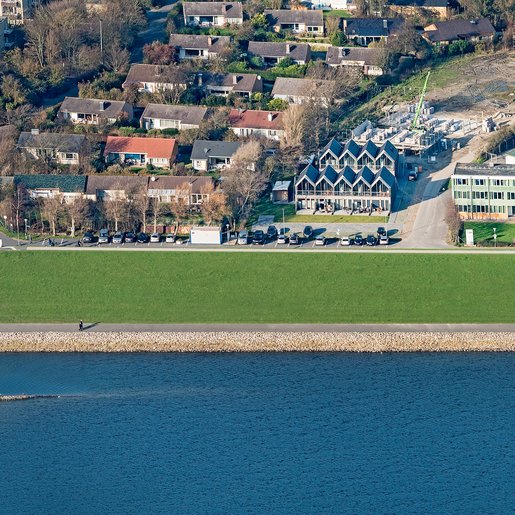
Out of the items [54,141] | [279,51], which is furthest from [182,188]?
[279,51]

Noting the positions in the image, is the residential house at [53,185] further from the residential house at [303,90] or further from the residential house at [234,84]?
the residential house at [234,84]

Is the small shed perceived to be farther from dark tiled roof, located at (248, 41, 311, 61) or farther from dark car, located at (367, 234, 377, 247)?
dark tiled roof, located at (248, 41, 311, 61)

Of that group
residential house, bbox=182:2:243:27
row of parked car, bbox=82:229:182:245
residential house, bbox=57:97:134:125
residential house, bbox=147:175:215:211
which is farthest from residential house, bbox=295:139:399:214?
residential house, bbox=182:2:243:27

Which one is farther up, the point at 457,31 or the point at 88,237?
the point at 457,31

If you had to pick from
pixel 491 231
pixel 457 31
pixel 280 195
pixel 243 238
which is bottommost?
pixel 243 238

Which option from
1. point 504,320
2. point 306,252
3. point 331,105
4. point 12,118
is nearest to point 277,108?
point 331,105

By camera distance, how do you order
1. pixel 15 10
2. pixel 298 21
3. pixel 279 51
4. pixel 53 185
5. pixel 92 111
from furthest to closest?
pixel 15 10, pixel 298 21, pixel 279 51, pixel 92 111, pixel 53 185

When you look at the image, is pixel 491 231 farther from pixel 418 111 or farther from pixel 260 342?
pixel 418 111

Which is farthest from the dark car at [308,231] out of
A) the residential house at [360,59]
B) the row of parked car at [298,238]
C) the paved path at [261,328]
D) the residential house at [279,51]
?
the residential house at [279,51]

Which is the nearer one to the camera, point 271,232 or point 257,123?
point 271,232

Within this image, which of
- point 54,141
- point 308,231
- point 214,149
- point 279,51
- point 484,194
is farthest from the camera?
point 279,51
